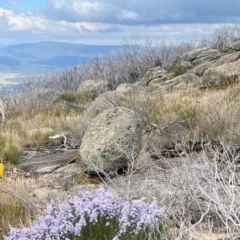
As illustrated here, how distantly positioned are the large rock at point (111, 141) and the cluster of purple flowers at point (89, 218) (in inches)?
153

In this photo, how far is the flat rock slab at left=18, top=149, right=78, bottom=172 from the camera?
9.61m

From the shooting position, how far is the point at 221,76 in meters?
17.8

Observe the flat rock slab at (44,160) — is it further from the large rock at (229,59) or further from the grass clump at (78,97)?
the large rock at (229,59)

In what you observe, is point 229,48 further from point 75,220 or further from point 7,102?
point 75,220

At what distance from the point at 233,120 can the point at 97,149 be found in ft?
7.44

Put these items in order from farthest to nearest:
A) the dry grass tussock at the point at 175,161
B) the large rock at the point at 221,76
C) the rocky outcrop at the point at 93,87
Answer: the rocky outcrop at the point at 93,87 → the large rock at the point at 221,76 → the dry grass tussock at the point at 175,161

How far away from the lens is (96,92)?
2503cm

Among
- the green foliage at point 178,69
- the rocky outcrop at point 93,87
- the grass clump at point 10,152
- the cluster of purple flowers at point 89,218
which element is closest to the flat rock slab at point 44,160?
the grass clump at point 10,152

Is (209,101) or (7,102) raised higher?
(209,101)


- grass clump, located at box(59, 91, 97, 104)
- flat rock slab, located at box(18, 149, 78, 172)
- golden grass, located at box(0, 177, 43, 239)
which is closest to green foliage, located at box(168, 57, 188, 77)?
grass clump, located at box(59, 91, 97, 104)

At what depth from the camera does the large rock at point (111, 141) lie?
7661mm

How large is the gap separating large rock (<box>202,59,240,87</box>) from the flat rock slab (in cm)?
775

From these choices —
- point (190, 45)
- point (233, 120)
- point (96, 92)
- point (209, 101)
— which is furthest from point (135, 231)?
point (190, 45)

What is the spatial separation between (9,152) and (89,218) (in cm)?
711
